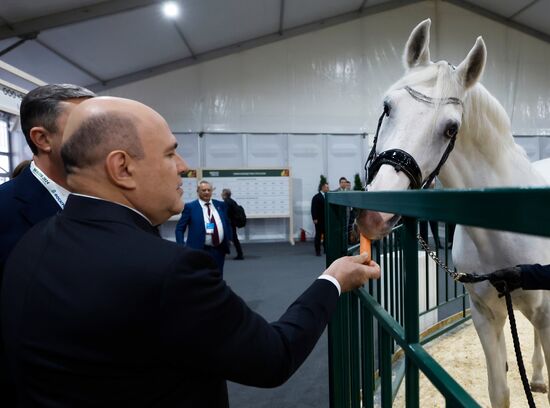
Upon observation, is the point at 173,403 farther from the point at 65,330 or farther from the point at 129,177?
the point at 129,177

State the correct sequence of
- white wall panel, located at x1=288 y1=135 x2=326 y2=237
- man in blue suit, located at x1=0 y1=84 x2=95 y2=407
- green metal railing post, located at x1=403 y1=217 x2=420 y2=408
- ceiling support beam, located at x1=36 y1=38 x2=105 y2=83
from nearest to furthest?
green metal railing post, located at x1=403 y1=217 x2=420 y2=408 < man in blue suit, located at x1=0 y1=84 x2=95 y2=407 < ceiling support beam, located at x1=36 y1=38 x2=105 y2=83 < white wall panel, located at x1=288 y1=135 x2=326 y2=237

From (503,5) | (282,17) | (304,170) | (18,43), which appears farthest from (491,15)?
(18,43)

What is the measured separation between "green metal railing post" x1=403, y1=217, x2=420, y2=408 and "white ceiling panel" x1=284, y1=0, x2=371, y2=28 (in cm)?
930

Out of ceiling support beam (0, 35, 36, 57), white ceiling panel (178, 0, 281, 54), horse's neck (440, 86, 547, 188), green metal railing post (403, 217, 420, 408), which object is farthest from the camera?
white ceiling panel (178, 0, 281, 54)

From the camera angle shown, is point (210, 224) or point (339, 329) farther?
point (210, 224)

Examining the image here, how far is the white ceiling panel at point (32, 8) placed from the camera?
561 centimetres

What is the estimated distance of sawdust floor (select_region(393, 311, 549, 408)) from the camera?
2.39 m

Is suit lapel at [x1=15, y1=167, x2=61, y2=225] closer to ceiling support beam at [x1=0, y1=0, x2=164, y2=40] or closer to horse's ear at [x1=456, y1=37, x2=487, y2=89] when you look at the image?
horse's ear at [x1=456, y1=37, x2=487, y2=89]

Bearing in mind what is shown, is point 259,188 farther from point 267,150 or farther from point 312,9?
point 312,9

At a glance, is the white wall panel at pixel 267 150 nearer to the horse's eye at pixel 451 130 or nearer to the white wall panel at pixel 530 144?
the white wall panel at pixel 530 144

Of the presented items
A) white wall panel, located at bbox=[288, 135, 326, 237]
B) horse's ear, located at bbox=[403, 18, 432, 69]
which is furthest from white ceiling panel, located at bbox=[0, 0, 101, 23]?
horse's ear, located at bbox=[403, 18, 432, 69]

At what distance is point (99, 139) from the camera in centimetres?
71

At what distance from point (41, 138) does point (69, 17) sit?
657 cm

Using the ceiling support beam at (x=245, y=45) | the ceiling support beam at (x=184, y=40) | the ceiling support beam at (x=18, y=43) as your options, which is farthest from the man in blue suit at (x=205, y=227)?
the ceiling support beam at (x=245, y=45)
